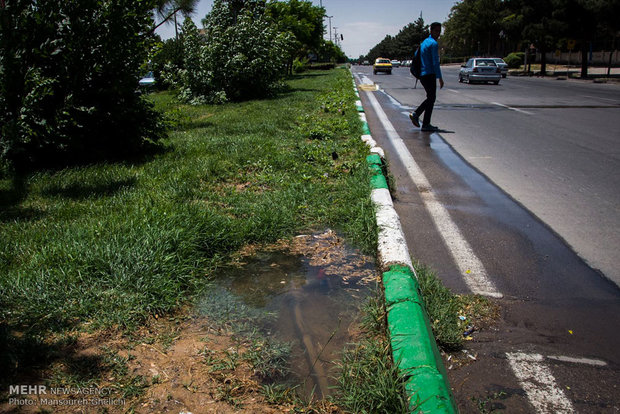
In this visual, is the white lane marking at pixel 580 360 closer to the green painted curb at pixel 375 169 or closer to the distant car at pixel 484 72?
the green painted curb at pixel 375 169

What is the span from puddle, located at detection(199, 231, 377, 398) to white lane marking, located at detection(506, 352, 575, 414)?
2.85ft

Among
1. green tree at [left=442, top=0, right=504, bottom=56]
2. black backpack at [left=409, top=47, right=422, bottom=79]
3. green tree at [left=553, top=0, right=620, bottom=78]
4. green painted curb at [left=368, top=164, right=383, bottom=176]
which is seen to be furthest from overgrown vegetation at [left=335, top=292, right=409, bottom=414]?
green tree at [left=442, top=0, right=504, bottom=56]

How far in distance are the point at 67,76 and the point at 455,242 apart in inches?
197

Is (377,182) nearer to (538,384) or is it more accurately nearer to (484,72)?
(538,384)

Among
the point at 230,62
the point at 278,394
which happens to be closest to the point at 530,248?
the point at 278,394

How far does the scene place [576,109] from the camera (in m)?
12.5

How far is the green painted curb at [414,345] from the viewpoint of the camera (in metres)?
1.85

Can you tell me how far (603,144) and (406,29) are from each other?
145m

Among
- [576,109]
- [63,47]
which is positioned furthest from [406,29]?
[63,47]

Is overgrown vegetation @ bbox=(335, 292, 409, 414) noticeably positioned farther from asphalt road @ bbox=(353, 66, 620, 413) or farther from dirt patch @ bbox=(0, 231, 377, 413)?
asphalt road @ bbox=(353, 66, 620, 413)

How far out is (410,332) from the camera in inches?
89.1

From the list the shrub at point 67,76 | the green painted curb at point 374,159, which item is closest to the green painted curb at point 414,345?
the green painted curb at point 374,159

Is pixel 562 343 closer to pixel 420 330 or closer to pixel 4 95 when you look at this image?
pixel 420 330

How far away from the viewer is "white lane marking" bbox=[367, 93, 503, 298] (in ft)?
10.2
